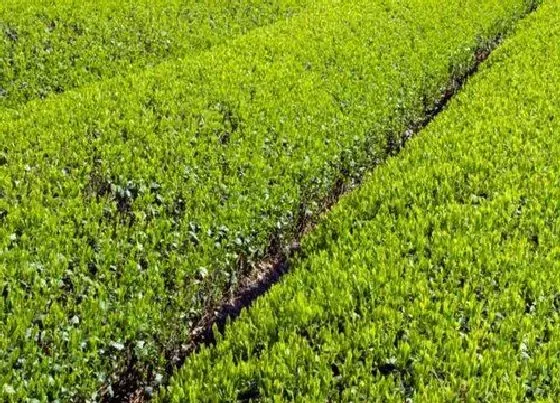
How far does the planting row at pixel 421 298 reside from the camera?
3938 mm

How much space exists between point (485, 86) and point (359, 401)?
22.1 feet

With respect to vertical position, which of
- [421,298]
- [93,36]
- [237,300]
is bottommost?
[237,300]

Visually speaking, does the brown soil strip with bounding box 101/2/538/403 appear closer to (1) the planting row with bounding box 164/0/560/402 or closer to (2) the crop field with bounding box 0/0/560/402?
(2) the crop field with bounding box 0/0/560/402

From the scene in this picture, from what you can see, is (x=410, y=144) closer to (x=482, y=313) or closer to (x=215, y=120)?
(x=215, y=120)

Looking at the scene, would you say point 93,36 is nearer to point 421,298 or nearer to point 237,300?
point 237,300

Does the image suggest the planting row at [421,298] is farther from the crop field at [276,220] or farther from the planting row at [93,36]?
the planting row at [93,36]

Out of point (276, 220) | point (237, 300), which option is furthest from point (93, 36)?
point (237, 300)

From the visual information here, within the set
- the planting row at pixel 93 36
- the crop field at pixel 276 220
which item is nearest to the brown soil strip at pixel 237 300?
the crop field at pixel 276 220

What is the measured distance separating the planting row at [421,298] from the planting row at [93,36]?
5.93m

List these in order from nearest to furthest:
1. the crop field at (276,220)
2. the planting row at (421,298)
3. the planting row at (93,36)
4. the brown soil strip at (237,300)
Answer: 1. the planting row at (421,298)
2. the crop field at (276,220)
3. the brown soil strip at (237,300)
4. the planting row at (93,36)

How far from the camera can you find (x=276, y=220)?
285 inches

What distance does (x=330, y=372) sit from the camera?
3.95m

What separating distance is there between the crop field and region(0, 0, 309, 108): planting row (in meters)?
0.06

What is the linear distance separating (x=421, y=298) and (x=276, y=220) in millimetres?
2877
